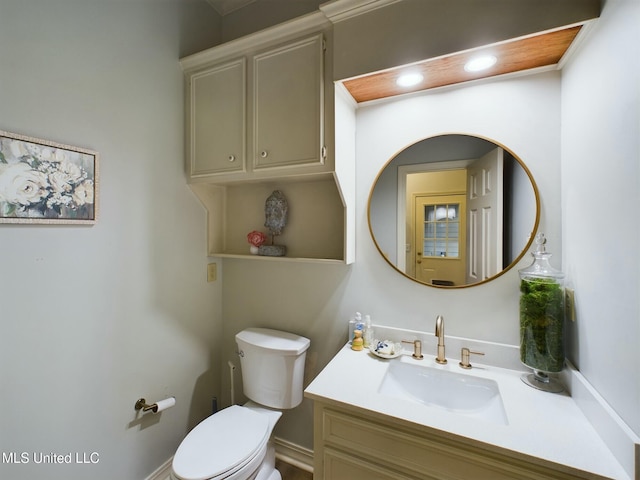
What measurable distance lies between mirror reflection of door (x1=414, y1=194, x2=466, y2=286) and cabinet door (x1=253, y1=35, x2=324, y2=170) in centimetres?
59

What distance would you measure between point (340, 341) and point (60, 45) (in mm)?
1870

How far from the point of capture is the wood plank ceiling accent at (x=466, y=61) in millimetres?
976

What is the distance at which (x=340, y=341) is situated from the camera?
61.7 inches

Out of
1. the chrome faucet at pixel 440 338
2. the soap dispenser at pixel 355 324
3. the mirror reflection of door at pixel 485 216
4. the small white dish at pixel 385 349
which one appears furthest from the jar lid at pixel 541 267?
the soap dispenser at pixel 355 324

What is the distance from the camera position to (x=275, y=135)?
1.37 metres

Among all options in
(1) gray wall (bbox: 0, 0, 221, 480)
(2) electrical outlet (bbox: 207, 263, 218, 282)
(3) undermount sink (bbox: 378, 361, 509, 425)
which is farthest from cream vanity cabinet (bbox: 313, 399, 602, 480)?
(2) electrical outlet (bbox: 207, 263, 218, 282)

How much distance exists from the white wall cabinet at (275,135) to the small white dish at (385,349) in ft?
1.48

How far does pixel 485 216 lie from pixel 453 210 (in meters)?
0.14

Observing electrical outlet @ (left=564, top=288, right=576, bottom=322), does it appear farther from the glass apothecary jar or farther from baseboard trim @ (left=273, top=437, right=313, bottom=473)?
baseboard trim @ (left=273, top=437, right=313, bottom=473)

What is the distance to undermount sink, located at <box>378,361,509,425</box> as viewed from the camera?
3.67ft

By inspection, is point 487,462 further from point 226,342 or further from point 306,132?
point 226,342

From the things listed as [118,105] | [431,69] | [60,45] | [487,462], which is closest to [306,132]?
[431,69]

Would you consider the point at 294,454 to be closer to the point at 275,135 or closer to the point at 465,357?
the point at 465,357

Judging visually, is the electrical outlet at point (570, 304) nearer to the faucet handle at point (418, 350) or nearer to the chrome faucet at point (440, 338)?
the chrome faucet at point (440, 338)
